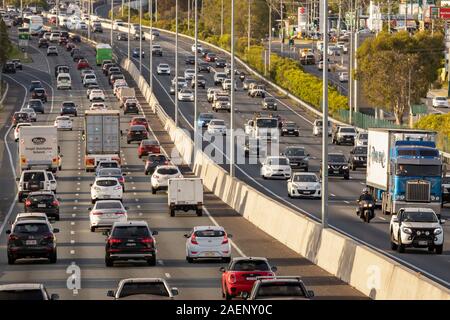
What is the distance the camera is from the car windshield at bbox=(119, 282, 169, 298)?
93.5 feet

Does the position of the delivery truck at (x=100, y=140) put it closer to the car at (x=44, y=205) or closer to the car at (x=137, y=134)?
the car at (x=137, y=134)

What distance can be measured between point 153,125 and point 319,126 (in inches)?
483

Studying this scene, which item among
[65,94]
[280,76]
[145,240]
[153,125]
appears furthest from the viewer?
[280,76]

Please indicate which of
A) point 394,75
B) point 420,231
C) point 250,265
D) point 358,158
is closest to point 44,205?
point 420,231

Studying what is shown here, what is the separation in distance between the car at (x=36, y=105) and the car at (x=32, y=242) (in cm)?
7915

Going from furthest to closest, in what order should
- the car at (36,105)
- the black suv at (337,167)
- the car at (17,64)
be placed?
the car at (17,64), the car at (36,105), the black suv at (337,167)

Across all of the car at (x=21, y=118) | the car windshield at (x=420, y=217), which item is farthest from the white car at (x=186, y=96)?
the car windshield at (x=420, y=217)

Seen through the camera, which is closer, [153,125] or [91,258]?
[91,258]

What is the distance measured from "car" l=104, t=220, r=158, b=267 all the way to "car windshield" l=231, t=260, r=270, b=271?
858 cm

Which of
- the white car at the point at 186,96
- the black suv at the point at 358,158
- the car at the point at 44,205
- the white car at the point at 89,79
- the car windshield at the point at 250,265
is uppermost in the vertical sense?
the white car at the point at 89,79

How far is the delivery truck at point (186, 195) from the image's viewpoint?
61281mm
